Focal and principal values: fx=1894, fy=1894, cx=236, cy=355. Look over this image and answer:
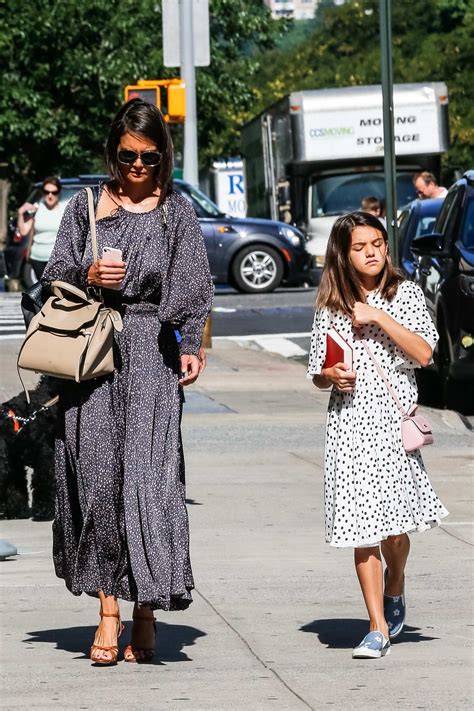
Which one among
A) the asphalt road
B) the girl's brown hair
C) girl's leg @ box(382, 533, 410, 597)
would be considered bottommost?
the asphalt road

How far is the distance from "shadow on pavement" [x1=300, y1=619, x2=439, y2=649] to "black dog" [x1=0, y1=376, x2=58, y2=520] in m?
2.81

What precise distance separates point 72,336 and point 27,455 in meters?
3.35

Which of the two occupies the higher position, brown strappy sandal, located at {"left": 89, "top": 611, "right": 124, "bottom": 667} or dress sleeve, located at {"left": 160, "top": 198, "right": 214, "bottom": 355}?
dress sleeve, located at {"left": 160, "top": 198, "right": 214, "bottom": 355}

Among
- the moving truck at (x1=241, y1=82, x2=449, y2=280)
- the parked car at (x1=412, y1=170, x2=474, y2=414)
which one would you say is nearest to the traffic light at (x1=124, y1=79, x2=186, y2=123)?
the parked car at (x1=412, y1=170, x2=474, y2=414)

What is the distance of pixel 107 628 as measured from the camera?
238 inches

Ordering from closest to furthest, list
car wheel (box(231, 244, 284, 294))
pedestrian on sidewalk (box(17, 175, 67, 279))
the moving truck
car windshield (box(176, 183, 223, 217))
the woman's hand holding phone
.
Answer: the woman's hand holding phone
pedestrian on sidewalk (box(17, 175, 67, 279))
car windshield (box(176, 183, 223, 217))
car wheel (box(231, 244, 284, 294))
the moving truck

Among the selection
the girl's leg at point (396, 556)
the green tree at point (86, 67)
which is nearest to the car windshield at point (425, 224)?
the girl's leg at point (396, 556)

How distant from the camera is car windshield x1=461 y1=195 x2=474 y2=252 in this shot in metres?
14.3

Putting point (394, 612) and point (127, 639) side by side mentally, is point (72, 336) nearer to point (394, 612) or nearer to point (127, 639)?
point (127, 639)

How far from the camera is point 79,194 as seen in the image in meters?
6.21

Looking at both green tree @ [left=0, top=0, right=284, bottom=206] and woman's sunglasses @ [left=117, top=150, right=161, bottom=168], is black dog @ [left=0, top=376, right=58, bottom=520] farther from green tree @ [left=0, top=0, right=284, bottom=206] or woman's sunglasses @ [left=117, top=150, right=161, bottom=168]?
green tree @ [left=0, top=0, right=284, bottom=206]

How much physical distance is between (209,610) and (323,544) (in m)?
1.57

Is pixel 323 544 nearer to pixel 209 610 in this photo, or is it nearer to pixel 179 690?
A: pixel 209 610

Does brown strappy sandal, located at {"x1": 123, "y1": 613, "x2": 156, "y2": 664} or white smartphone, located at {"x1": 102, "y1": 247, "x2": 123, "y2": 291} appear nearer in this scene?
white smartphone, located at {"x1": 102, "y1": 247, "x2": 123, "y2": 291}
